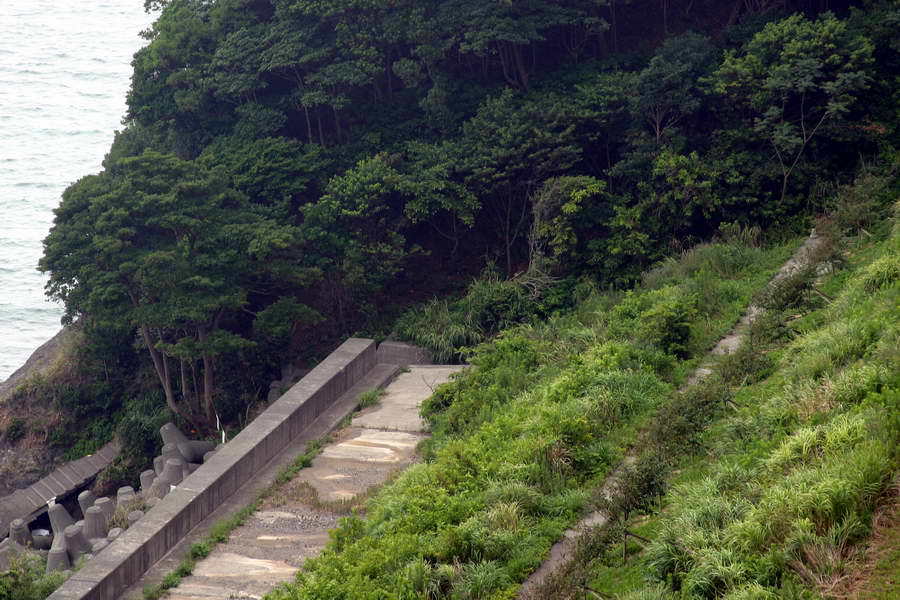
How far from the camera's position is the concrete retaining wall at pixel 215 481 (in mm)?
10703

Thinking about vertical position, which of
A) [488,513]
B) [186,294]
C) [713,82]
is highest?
[713,82]

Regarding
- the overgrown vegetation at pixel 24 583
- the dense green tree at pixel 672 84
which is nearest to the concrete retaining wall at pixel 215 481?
the overgrown vegetation at pixel 24 583

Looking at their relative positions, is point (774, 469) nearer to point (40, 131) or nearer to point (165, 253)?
point (165, 253)

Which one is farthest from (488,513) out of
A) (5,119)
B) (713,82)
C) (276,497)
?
(5,119)

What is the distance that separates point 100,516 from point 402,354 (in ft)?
18.6

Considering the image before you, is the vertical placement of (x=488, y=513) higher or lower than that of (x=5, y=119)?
lower

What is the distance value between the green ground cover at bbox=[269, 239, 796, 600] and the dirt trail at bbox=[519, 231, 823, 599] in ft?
0.37

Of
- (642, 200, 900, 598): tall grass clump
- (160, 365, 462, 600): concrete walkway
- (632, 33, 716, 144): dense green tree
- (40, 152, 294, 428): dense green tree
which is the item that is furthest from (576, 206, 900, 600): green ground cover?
(40, 152, 294, 428): dense green tree

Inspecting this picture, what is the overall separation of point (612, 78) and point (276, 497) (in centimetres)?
1140

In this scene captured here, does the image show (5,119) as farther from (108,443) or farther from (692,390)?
(692,390)

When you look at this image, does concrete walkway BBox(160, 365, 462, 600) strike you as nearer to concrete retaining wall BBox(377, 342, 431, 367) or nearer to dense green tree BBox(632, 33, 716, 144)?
concrete retaining wall BBox(377, 342, 431, 367)

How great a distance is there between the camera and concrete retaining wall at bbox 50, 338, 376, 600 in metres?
10.7

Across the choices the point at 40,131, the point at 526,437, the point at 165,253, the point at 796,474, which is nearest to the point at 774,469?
the point at 796,474

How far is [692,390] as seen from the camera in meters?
10.8
